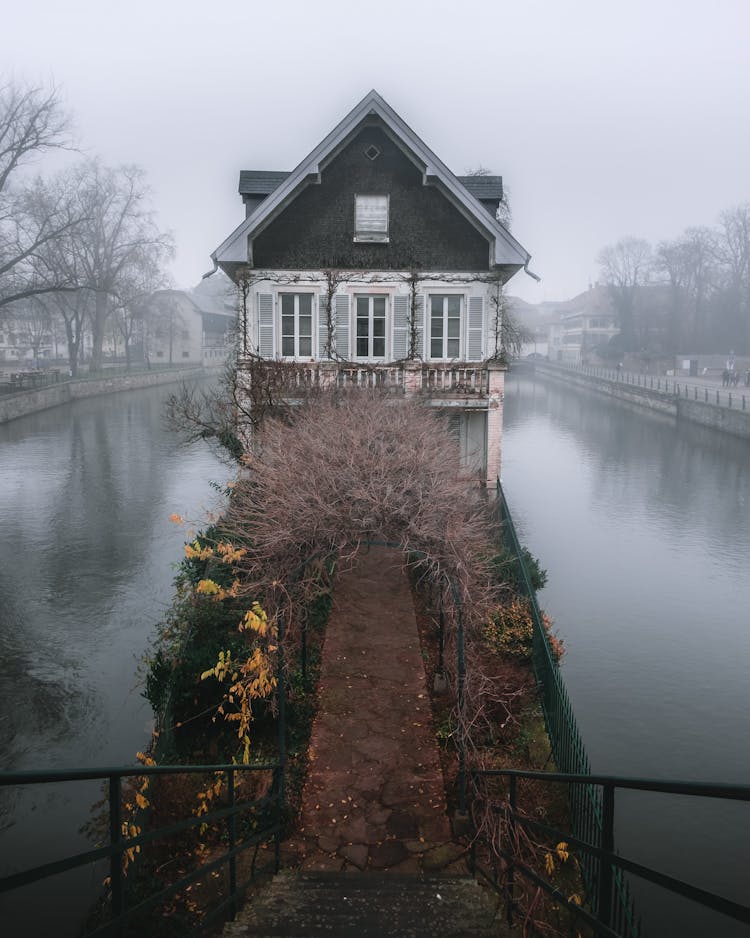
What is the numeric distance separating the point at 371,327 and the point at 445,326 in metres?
2.09

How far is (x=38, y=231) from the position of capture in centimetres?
4684

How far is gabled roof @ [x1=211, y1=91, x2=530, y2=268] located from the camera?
811 inches

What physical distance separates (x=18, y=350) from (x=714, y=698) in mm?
99152

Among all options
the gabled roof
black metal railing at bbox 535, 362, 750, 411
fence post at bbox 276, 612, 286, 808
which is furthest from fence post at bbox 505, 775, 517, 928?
black metal railing at bbox 535, 362, 750, 411

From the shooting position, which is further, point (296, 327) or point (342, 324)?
point (296, 327)

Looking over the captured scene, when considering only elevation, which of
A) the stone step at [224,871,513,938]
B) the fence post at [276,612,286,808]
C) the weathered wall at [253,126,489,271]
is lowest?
the stone step at [224,871,513,938]

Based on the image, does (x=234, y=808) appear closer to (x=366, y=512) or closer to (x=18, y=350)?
(x=366, y=512)

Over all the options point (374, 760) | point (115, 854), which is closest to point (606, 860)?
point (115, 854)

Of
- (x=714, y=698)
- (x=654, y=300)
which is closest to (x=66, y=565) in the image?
(x=714, y=698)

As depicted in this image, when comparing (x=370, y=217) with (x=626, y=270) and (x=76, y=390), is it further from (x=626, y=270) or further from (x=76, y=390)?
(x=626, y=270)

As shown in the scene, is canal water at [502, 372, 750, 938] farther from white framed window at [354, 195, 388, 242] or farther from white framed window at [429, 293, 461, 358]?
white framed window at [354, 195, 388, 242]

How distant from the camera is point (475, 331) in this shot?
2195cm

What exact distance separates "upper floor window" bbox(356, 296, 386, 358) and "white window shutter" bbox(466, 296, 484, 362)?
243cm

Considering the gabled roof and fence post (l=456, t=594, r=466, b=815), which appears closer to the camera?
fence post (l=456, t=594, r=466, b=815)
